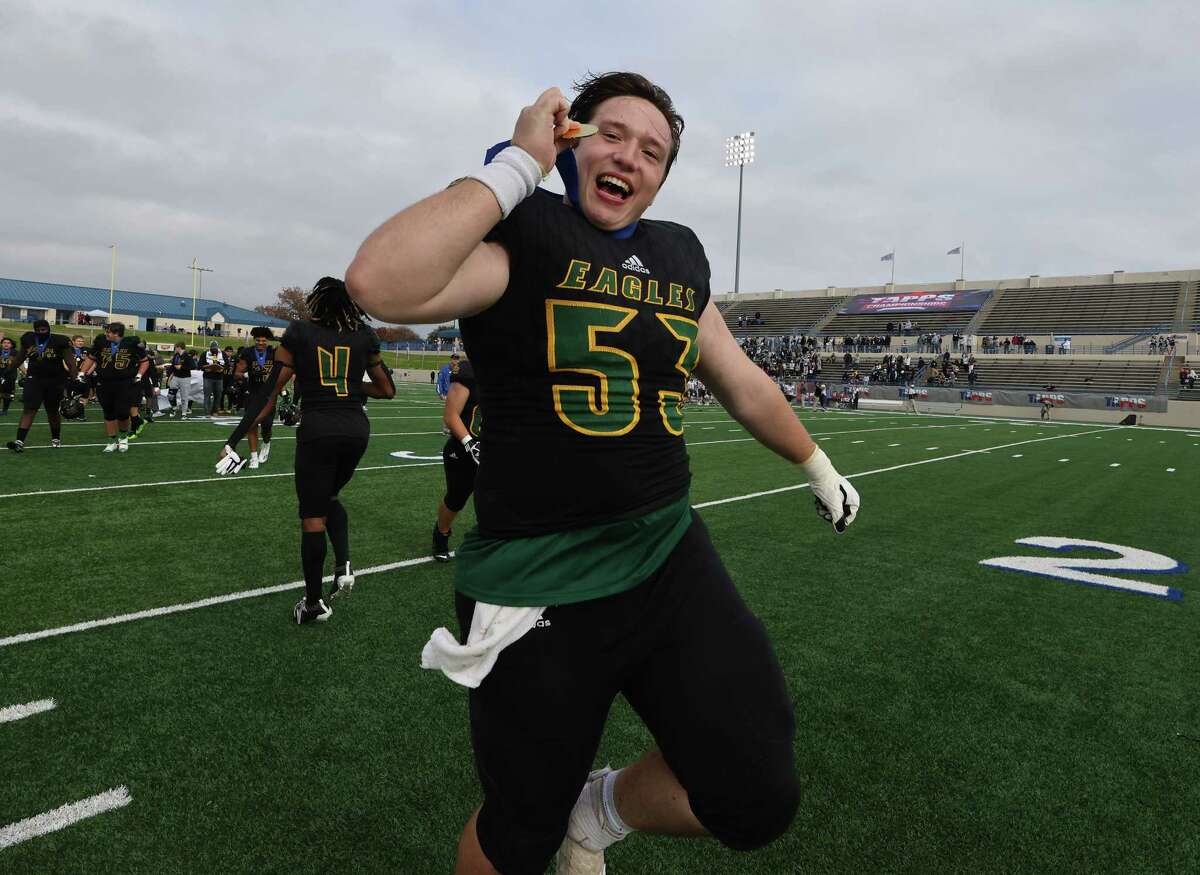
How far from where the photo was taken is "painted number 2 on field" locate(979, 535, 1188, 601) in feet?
18.8

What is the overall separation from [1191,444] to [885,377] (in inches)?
989

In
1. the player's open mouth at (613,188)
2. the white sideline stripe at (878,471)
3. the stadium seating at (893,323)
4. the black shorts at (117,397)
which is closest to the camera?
the player's open mouth at (613,188)

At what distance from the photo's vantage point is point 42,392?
11039mm

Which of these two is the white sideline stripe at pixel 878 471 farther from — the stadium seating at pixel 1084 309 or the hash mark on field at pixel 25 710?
the stadium seating at pixel 1084 309

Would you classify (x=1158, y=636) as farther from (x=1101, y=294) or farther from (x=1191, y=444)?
(x=1101, y=294)

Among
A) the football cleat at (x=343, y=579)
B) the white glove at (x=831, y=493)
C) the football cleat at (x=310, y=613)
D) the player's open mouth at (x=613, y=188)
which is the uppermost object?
the player's open mouth at (x=613, y=188)

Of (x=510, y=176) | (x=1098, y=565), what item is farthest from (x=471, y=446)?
(x=1098, y=565)

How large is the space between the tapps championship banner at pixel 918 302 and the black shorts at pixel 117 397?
2347 inches

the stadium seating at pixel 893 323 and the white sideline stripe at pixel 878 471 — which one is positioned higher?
the stadium seating at pixel 893 323

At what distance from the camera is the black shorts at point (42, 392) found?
10.9 metres

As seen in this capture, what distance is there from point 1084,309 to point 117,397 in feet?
195

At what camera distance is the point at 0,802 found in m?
2.53

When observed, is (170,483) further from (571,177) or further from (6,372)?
(6,372)

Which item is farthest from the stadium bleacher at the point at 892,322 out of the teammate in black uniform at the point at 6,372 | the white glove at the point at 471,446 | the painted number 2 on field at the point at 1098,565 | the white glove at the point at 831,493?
the white glove at the point at 831,493
